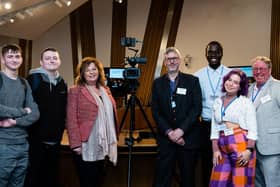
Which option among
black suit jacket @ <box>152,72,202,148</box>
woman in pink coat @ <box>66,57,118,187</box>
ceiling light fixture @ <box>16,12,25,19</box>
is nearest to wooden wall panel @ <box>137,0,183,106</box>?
ceiling light fixture @ <box>16,12,25,19</box>

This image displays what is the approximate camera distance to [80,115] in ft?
7.70

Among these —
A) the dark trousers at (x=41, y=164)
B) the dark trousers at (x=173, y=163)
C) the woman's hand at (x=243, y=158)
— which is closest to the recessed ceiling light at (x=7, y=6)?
the dark trousers at (x=41, y=164)

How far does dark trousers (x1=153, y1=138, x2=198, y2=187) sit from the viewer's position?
2445 millimetres

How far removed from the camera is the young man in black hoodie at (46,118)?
2277 millimetres

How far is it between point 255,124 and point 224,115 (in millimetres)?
215

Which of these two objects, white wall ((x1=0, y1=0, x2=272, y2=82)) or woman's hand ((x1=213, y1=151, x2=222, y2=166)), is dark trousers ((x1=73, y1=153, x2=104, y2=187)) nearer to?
woman's hand ((x1=213, y1=151, x2=222, y2=166))

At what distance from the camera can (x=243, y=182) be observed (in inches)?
85.0

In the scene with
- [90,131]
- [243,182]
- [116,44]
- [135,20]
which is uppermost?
[135,20]

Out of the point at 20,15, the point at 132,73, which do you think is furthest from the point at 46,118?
the point at 20,15

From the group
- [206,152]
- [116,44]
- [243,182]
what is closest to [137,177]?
[206,152]

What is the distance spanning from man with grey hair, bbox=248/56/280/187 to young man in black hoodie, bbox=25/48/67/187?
4.78 feet

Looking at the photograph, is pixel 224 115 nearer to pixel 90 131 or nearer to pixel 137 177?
pixel 90 131

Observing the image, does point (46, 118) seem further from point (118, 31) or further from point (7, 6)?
point (118, 31)

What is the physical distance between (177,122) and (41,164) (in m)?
1.04
